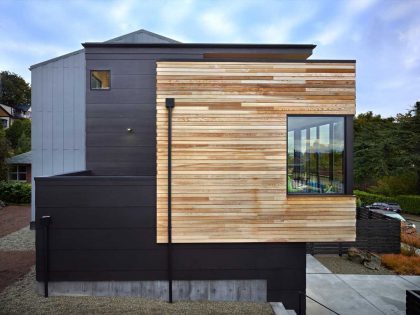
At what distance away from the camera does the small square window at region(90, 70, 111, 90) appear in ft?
27.3

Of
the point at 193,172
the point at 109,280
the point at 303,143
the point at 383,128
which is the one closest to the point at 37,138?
the point at 109,280

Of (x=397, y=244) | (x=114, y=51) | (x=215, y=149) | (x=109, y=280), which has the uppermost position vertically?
(x=114, y=51)

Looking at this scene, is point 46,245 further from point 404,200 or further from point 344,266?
point 404,200

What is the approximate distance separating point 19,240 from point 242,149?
34.3ft

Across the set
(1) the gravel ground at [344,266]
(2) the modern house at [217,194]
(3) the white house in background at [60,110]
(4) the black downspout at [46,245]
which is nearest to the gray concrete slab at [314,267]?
(1) the gravel ground at [344,266]

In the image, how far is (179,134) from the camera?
5906 mm

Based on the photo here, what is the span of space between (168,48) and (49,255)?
6.44 metres

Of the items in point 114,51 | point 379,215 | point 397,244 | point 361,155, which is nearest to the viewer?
point 114,51

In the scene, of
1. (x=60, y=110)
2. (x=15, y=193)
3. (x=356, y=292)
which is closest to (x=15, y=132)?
(x=15, y=193)

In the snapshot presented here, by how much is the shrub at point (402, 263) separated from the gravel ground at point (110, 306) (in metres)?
6.27

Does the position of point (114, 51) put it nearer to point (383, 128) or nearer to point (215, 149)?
point (215, 149)

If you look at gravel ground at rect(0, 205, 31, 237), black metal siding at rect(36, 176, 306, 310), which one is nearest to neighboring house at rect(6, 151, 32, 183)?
gravel ground at rect(0, 205, 31, 237)

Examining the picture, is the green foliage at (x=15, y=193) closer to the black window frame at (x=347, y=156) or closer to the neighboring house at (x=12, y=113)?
the black window frame at (x=347, y=156)

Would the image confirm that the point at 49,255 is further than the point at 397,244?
No
